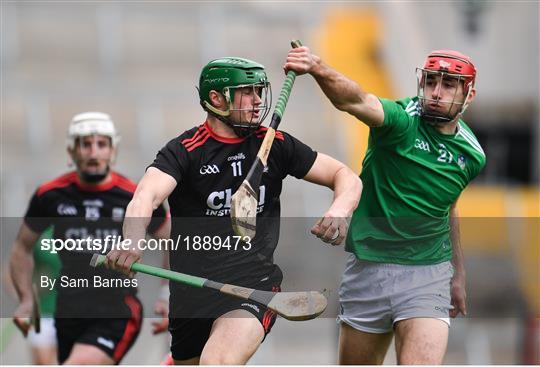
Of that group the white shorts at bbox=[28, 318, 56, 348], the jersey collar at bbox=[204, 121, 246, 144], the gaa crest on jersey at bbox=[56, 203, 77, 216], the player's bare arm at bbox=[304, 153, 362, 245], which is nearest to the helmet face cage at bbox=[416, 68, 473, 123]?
the player's bare arm at bbox=[304, 153, 362, 245]

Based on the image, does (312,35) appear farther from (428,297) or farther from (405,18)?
(428,297)

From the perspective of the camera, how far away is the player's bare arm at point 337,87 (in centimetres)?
562

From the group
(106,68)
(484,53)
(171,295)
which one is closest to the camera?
(171,295)

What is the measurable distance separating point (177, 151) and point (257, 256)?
2.06 feet

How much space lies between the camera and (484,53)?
17.4 metres

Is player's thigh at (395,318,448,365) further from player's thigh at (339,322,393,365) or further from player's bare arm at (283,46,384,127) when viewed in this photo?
player's bare arm at (283,46,384,127)

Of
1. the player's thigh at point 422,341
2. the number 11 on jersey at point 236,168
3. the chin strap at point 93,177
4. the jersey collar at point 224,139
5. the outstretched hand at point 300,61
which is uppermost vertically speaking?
the outstretched hand at point 300,61

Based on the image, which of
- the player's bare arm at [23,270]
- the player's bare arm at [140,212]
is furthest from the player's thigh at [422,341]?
the player's bare arm at [23,270]

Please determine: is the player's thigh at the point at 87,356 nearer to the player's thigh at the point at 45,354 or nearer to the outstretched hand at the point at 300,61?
the player's thigh at the point at 45,354

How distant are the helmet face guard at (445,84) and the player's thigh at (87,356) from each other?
8.03 feet

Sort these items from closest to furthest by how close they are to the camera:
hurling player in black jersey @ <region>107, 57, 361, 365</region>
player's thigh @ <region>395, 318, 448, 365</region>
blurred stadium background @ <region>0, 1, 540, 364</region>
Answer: hurling player in black jersey @ <region>107, 57, 361, 365</region>
player's thigh @ <region>395, 318, 448, 365</region>
blurred stadium background @ <region>0, 1, 540, 364</region>

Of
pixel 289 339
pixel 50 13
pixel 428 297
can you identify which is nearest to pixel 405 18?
pixel 50 13

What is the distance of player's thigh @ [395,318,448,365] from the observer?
5.97 metres

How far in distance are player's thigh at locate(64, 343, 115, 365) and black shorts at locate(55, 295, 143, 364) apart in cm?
2
